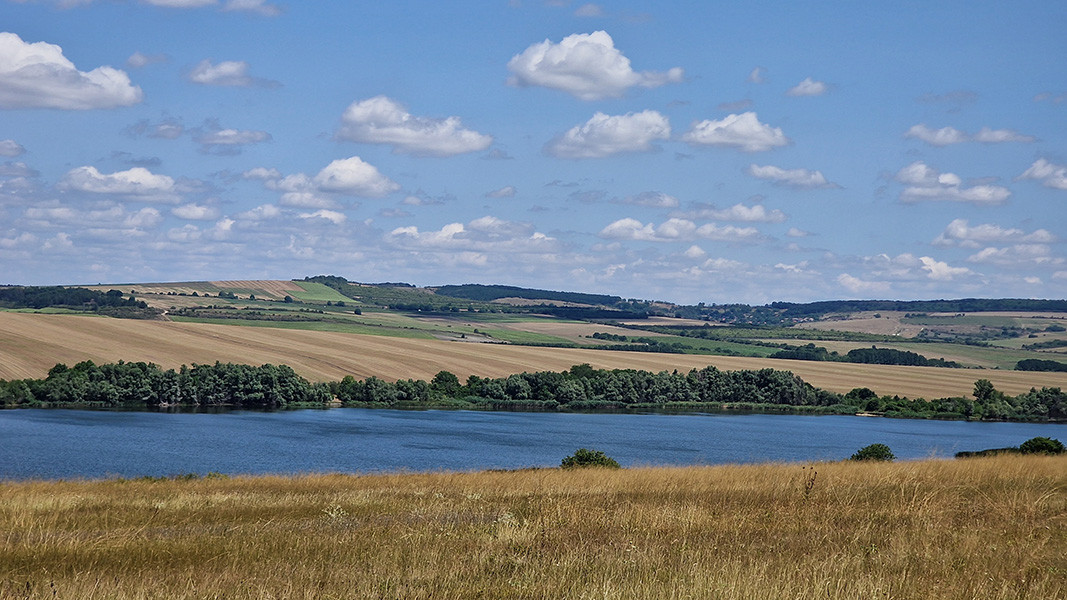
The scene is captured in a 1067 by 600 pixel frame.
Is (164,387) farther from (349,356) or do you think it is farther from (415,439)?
(415,439)

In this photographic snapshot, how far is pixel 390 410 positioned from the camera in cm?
10688

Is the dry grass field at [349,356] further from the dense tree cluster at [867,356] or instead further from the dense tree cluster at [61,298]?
the dense tree cluster at [61,298]

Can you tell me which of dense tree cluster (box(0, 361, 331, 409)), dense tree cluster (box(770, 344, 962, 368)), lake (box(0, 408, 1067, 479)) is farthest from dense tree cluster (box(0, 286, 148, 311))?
dense tree cluster (box(770, 344, 962, 368))

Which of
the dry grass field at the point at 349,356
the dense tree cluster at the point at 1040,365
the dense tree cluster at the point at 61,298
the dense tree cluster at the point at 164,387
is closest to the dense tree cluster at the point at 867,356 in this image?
the dense tree cluster at the point at 1040,365

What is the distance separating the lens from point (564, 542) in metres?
10.1

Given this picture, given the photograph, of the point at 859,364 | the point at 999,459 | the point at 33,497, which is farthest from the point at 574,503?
the point at 859,364

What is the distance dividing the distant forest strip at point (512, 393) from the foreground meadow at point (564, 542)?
8774 centimetres

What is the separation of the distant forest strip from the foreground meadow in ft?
288

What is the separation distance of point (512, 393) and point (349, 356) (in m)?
21.4

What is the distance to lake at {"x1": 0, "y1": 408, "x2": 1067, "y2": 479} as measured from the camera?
189ft

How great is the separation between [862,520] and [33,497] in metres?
13.6

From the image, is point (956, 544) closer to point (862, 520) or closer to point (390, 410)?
point (862, 520)

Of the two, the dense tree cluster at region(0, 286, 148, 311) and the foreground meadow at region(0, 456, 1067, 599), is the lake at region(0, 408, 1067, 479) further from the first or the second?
the dense tree cluster at region(0, 286, 148, 311)

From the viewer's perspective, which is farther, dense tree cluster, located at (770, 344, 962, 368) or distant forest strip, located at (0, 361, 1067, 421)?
dense tree cluster, located at (770, 344, 962, 368)
